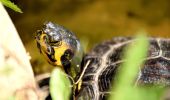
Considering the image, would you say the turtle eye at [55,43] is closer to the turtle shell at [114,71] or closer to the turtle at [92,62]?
the turtle at [92,62]

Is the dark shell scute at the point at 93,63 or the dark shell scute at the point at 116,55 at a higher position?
the dark shell scute at the point at 116,55

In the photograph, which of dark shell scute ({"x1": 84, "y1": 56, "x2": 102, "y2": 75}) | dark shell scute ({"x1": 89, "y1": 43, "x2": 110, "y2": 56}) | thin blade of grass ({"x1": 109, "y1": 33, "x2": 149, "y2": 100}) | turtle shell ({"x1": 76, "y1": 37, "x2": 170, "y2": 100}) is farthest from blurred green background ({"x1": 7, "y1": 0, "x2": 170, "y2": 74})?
thin blade of grass ({"x1": 109, "y1": 33, "x2": 149, "y2": 100})

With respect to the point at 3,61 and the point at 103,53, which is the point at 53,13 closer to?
the point at 103,53

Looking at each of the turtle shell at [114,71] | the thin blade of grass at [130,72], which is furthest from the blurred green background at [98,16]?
the thin blade of grass at [130,72]

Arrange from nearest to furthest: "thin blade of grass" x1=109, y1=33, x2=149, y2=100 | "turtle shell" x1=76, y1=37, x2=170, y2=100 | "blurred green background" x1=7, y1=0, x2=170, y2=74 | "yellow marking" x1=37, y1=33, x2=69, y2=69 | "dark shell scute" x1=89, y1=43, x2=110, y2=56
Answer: "thin blade of grass" x1=109, y1=33, x2=149, y2=100 → "turtle shell" x1=76, y1=37, x2=170, y2=100 → "yellow marking" x1=37, y1=33, x2=69, y2=69 → "dark shell scute" x1=89, y1=43, x2=110, y2=56 → "blurred green background" x1=7, y1=0, x2=170, y2=74

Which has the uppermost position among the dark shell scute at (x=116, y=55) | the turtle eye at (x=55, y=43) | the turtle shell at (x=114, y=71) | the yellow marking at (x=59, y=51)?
the turtle eye at (x=55, y=43)

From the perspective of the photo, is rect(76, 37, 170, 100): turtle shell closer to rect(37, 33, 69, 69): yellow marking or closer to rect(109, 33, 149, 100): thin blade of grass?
rect(37, 33, 69, 69): yellow marking

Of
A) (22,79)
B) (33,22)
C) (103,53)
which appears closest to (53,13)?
(33,22)

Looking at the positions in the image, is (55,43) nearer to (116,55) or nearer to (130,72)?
(116,55)
